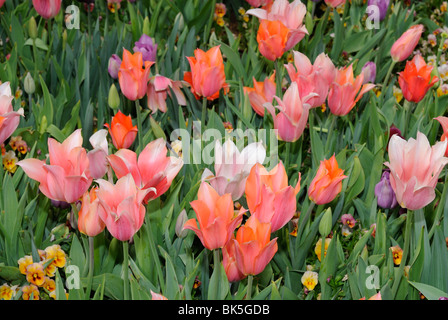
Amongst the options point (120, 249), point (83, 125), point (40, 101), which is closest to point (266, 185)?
point (120, 249)

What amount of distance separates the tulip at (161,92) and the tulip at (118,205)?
91cm

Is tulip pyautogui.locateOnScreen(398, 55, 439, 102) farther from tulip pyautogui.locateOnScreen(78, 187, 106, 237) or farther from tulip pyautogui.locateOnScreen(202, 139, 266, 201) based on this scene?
tulip pyautogui.locateOnScreen(78, 187, 106, 237)

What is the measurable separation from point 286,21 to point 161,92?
502 millimetres

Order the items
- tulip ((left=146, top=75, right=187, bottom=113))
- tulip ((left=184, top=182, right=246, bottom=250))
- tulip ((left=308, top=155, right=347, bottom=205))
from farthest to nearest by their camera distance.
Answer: tulip ((left=146, top=75, right=187, bottom=113)), tulip ((left=308, top=155, right=347, bottom=205)), tulip ((left=184, top=182, right=246, bottom=250))

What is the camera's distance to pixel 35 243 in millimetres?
1501

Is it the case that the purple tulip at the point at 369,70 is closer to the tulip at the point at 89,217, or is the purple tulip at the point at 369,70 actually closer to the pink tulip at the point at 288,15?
the pink tulip at the point at 288,15

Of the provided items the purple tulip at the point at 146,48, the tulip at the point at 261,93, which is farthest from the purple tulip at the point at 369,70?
the purple tulip at the point at 146,48

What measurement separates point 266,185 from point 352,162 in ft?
2.12

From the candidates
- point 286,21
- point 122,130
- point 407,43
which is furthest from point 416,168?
point 407,43

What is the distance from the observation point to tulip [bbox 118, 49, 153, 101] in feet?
5.61

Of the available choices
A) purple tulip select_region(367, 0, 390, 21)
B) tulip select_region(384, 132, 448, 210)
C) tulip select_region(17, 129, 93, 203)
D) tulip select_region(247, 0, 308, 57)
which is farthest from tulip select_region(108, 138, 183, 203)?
purple tulip select_region(367, 0, 390, 21)

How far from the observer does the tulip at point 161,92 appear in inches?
77.5

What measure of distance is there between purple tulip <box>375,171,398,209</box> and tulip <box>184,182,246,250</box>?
23.4 inches
